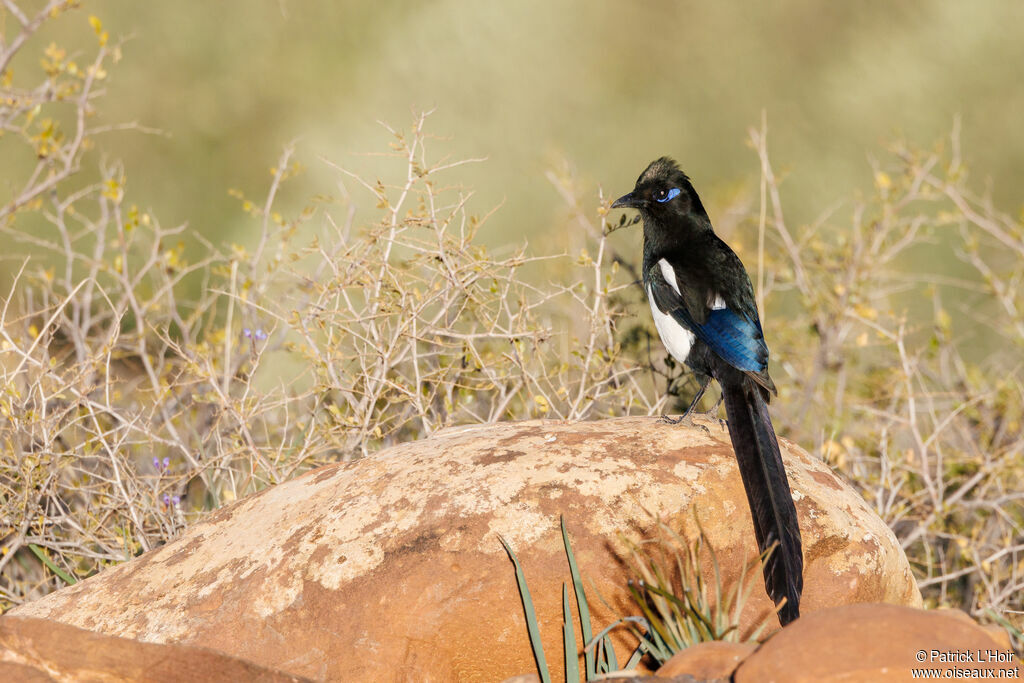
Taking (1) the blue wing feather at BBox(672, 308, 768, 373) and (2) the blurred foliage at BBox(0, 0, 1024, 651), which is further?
(2) the blurred foliage at BBox(0, 0, 1024, 651)

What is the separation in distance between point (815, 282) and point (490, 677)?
12.3 feet

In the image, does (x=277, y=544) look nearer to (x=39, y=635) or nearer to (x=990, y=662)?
(x=39, y=635)

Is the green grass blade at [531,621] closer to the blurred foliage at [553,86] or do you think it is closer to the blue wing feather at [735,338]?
the blue wing feather at [735,338]

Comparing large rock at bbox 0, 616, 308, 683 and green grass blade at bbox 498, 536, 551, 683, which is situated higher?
large rock at bbox 0, 616, 308, 683

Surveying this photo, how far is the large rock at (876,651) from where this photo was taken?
214 cm

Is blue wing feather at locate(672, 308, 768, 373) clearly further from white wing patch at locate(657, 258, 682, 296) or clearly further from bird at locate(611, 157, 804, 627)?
white wing patch at locate(657, 258, 682, 296)

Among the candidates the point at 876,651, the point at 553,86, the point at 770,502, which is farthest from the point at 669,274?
the point at 553,86

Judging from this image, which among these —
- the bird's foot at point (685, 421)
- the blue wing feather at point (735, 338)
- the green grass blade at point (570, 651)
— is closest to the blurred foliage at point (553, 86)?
the blue wing feather at point (735, 338)

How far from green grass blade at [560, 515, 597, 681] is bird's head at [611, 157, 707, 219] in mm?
1606

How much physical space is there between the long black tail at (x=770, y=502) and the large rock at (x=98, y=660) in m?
1.40

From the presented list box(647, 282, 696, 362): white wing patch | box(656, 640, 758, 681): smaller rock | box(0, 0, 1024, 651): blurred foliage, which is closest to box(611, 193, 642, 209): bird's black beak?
box(647, 282, 696, 362): white wing patch

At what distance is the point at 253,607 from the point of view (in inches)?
113

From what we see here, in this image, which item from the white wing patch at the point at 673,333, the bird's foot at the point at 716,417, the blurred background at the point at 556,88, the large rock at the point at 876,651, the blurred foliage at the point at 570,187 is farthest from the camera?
the blurred background at the point at 556,88

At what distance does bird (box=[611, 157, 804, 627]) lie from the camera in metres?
2.87
